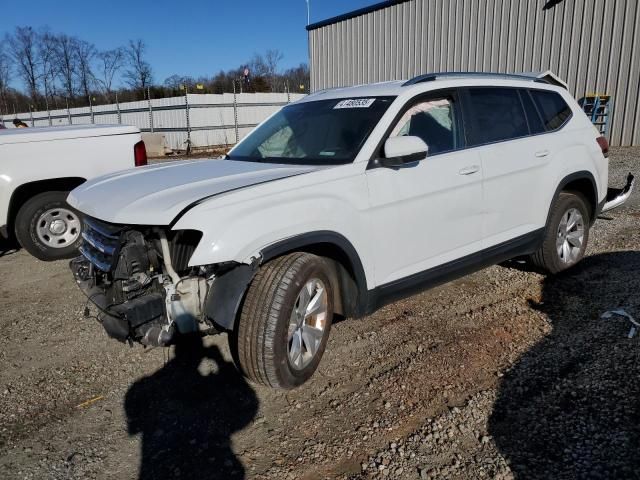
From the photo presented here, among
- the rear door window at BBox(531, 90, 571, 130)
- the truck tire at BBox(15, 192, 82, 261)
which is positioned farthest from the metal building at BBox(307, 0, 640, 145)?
the truck tire at BBox(15, 192, 82, 261)

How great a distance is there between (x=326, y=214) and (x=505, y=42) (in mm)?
14056

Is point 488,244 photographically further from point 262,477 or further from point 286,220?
point 262,477

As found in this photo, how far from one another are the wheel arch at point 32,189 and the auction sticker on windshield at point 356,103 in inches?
136

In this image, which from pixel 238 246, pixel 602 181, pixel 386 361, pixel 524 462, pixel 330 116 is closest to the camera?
pixel 524 462

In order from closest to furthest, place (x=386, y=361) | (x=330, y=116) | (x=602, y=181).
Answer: (x=386, y=361) → (x=330, y=116) → (x=602, y=181)

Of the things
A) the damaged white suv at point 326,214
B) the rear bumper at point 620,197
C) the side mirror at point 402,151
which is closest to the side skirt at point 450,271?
the damaged white suv at point 326,214

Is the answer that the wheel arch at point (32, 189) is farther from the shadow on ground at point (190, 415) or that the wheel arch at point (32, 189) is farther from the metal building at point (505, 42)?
the metal building at point (505, 42)

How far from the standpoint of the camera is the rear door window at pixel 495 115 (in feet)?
13.1

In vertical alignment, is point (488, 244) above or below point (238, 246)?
below

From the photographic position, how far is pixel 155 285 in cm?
287

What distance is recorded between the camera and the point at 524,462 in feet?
7.79

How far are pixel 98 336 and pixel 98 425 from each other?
48.4 inches

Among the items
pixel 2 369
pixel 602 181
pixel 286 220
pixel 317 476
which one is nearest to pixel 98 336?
pixel 2 369

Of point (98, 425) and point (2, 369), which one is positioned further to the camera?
point (2, 369)
